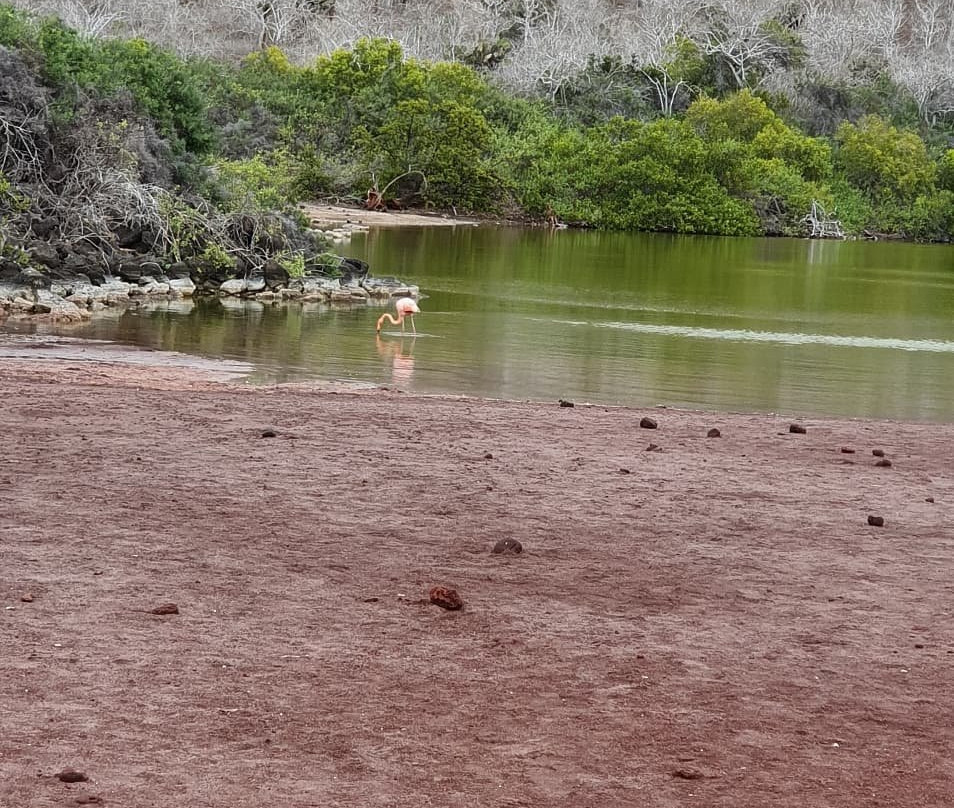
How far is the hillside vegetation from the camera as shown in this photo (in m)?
24.5

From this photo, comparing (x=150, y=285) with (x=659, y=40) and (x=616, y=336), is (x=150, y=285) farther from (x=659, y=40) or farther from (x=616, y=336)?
(x=659, y=40)

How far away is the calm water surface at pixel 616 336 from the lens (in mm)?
15875

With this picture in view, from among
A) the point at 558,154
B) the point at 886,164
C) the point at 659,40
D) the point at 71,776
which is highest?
the point at 659,40

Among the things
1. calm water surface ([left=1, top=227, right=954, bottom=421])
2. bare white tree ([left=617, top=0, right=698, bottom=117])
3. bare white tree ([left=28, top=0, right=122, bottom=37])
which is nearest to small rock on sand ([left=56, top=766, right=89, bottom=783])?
calm water surface ([left=1, top=227, right=954, bottom=421])

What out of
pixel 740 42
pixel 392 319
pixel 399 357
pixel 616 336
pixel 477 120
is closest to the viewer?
pixel 399 357

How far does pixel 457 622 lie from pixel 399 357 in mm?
11874

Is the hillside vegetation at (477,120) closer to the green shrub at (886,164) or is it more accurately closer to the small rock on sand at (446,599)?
the green shrub at (886,164)

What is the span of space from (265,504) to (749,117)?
6562 centimetres

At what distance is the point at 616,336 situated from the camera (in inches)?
835

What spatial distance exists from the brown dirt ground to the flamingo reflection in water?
5816 mm

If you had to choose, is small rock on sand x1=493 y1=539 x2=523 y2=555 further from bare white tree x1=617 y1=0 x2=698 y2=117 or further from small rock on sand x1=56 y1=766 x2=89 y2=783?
bare white tree x1=617 y1=0 x2=698 y2=117

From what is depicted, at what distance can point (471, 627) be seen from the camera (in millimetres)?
5637

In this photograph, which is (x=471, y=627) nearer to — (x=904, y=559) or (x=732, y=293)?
(x=904, y=559)

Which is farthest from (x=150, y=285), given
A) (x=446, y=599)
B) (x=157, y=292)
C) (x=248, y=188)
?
(x=446, y=599)
